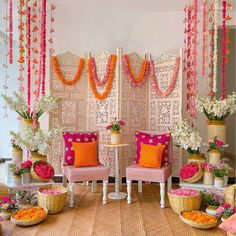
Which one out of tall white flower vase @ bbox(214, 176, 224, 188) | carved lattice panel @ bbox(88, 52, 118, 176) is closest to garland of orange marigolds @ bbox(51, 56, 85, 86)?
carved lattice panel @ bbox(88, 52, 118, 176)

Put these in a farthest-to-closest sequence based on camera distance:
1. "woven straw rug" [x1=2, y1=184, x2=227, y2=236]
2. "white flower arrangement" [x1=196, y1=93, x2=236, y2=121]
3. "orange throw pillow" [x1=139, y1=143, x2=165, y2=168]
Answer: "white flower arrangement" [x1=196, y1=93, x2=236, y2=121] < "orange throw pillow" [x1=139, y1=143, x2=165, y2=168] < "woven straw rug" [x1=2, y1=184, x2=227, y2=236]

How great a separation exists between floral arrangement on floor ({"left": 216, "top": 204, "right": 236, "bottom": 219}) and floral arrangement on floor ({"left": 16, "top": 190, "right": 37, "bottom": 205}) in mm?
2471

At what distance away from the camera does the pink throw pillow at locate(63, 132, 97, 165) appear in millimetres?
4664

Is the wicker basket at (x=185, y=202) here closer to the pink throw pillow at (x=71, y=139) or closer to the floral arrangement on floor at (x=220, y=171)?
the floral arrangement on floor at (x=220, y=171)

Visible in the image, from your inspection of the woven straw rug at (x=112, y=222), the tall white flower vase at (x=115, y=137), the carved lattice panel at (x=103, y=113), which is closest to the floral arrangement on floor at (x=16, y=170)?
the woven straw rug at (x=112, y=222)

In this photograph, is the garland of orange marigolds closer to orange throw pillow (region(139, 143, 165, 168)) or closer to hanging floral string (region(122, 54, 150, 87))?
hanging floral string (region(122, 54, 150, 87))

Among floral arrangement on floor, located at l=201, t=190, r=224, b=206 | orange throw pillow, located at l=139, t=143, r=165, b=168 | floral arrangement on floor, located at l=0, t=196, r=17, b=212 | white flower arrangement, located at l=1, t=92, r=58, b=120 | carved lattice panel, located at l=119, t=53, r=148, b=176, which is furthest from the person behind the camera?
carved lattice panel, located at l=119, t=53, r=148, b=176

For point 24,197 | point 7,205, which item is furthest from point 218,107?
point 7,205

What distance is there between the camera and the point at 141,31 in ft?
19.4

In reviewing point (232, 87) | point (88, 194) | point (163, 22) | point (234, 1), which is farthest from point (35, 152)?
point (232, 87)

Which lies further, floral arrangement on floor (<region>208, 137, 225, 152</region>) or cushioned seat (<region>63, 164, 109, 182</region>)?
floral arrangement on floor (<region>208, 137, 225, 152</region>)

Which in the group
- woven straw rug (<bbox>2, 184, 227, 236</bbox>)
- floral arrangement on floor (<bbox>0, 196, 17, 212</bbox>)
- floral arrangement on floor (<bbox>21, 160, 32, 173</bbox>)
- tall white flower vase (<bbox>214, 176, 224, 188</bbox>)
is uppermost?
floral arrangement on floor (<bbox>21, 160, 32, 173</bbox>)

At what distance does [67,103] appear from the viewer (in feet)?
17.7

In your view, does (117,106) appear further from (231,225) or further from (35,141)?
(231,225)
